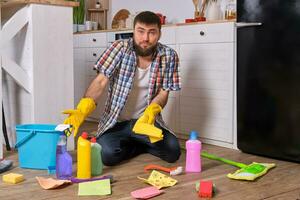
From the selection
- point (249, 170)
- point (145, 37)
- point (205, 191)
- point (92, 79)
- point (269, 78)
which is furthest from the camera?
point (92, 79)

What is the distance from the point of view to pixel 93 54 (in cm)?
423

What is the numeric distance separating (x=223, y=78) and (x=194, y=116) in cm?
39

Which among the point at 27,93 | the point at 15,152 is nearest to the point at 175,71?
the point at 27,93

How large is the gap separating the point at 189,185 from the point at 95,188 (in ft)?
1.46

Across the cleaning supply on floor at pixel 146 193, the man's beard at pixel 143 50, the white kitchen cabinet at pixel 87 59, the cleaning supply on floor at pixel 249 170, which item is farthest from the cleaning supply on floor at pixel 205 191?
the white kitchen cabinet at pixel 87 59

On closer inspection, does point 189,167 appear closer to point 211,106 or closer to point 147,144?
point 147,144

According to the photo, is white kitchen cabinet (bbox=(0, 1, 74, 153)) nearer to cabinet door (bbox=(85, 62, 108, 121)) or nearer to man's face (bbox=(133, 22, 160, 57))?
man's face (bbox=(133, 22, 160, 57))

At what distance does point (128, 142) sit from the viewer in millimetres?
2682

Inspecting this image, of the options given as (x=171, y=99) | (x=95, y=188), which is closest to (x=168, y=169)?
(x=95, y=188)

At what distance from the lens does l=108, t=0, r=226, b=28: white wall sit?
150 inches

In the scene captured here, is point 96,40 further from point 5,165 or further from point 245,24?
point 5,165

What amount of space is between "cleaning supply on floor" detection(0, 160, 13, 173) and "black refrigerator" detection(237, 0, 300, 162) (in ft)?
4.62

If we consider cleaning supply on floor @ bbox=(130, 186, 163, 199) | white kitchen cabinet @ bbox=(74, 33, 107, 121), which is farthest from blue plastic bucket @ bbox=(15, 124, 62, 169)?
white kitchen cabinet @ bbox=(74, 33, 107, 121)

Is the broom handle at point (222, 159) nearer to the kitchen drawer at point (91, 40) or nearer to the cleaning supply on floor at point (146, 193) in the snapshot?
the cleaning supply on floor at point (146, 193)
